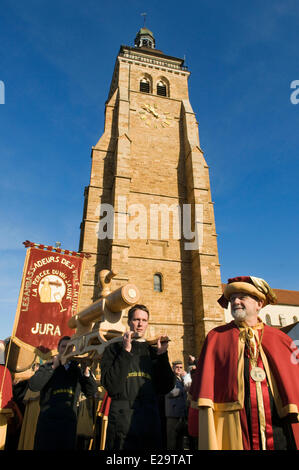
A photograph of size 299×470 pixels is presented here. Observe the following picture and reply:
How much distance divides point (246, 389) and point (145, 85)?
78.1 feet

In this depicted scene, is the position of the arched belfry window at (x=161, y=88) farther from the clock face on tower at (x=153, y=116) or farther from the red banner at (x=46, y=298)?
the red banner at (x=46, y=298)

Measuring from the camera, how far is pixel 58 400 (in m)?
3.38

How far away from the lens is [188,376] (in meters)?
5.75

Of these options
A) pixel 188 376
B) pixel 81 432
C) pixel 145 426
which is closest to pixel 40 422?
pixel 145 426

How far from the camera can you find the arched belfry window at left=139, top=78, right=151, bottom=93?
73.0 ft

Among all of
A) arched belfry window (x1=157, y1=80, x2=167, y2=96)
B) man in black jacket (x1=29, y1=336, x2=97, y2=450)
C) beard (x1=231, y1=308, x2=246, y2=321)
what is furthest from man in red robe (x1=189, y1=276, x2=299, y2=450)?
arched belfry window (x1=157, y1=80, x2=167, y2=96)

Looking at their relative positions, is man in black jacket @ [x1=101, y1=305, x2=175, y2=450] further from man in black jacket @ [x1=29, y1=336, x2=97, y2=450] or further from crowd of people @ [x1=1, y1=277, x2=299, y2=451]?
man in black jacket @ [x1=29, y1=336, x2=97, y2=450]

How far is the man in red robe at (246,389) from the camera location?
82.8 inches

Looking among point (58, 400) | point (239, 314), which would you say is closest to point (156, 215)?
point (58, 400)

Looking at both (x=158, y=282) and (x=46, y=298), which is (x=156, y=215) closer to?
(x=158, y=282)

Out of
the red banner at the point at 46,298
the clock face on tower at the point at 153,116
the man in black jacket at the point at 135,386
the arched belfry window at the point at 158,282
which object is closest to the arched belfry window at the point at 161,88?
the clock face on tower at the point at 153,116

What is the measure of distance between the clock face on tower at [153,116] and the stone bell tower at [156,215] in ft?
0.25
